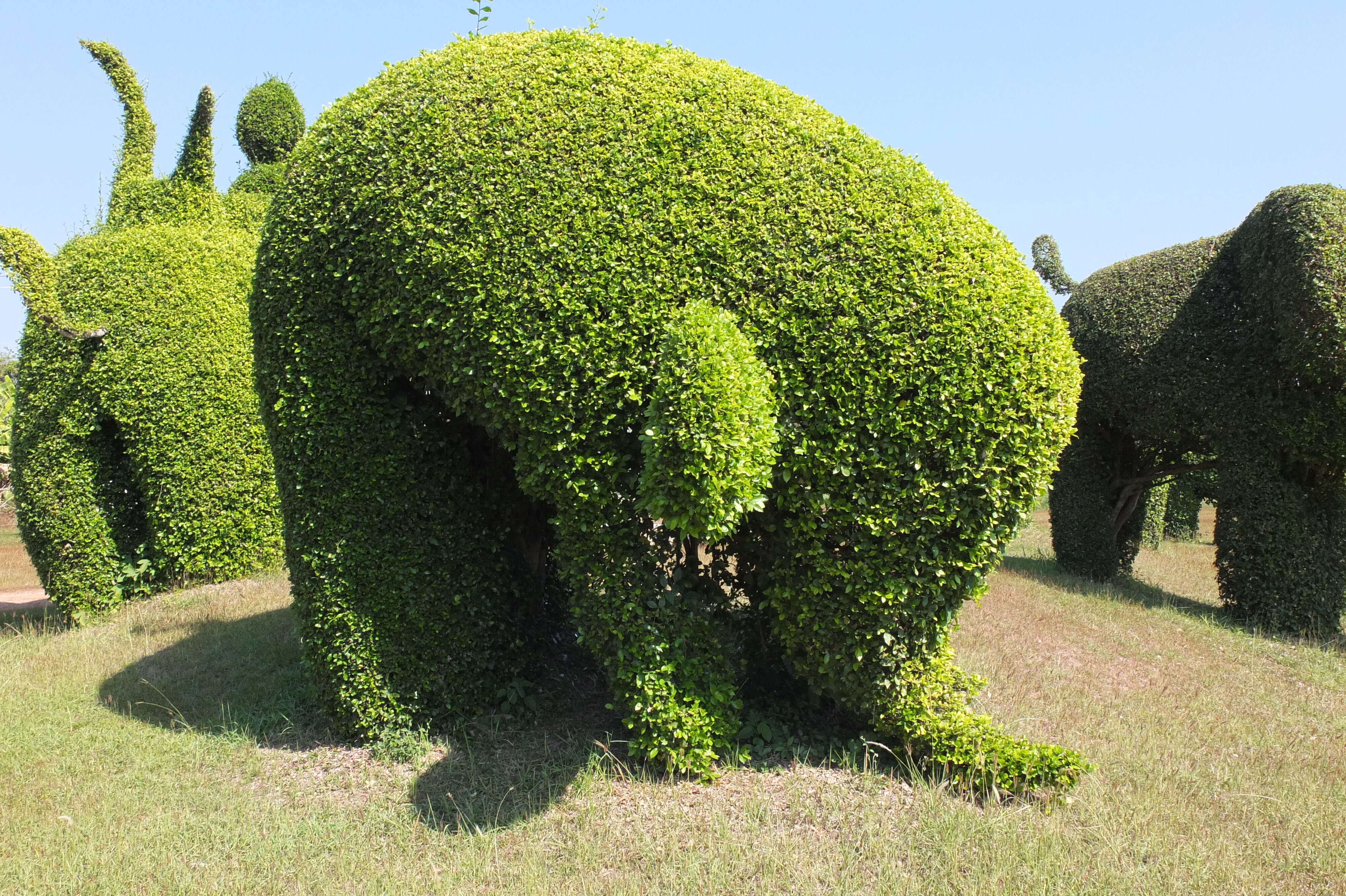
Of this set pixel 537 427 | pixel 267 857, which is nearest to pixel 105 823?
pixel 267 857

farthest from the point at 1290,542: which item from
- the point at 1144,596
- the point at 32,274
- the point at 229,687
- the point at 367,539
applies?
the point at 32,274

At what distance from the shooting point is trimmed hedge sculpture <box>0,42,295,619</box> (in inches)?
331

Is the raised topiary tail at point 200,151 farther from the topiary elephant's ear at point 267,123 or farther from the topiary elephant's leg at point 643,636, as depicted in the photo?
the topiary elephant's leg at point 643,636

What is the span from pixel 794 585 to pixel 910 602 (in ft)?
1.89

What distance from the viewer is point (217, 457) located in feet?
28.6

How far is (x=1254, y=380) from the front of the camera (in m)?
9.04

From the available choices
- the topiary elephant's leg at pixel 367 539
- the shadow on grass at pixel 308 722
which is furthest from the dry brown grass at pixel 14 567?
the topiary elephant's leg at pixel 367 539

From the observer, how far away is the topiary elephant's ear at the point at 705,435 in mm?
3912

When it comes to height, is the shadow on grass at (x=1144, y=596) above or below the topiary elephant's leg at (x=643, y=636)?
below

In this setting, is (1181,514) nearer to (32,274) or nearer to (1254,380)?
(1254,380)

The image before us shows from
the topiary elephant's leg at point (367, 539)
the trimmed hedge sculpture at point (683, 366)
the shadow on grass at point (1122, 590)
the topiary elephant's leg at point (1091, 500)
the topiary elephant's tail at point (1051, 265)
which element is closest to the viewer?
the trimmed hedge sculpture at point (683, 366)

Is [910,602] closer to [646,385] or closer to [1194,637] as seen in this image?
[646,385]

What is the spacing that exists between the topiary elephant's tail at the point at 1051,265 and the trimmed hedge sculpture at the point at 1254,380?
92.1 inches

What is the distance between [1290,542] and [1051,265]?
6009 millimetres
